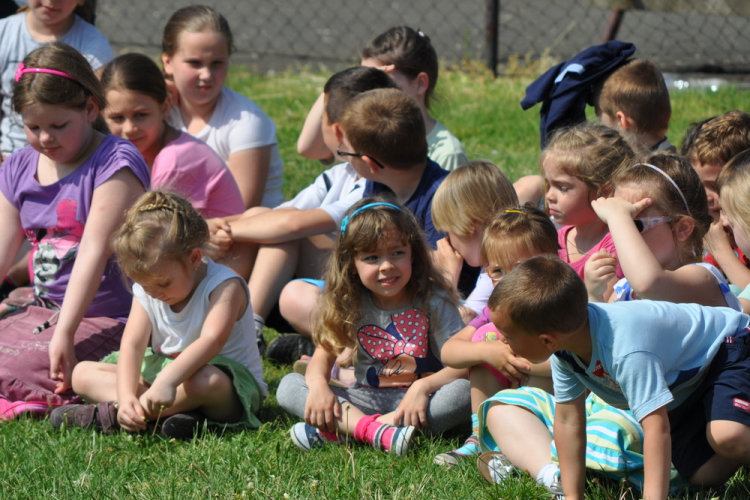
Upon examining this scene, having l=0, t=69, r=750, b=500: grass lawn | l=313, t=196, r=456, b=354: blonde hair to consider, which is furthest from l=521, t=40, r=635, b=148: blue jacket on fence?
l=0, t=69, r=750, b=500: grass lawn

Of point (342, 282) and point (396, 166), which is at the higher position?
point (396, 166)

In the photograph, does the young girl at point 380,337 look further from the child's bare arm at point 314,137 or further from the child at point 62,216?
the child's bare arm at point 314,137

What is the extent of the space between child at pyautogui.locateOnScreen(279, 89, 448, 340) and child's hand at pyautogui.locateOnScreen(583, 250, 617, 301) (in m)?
1.02

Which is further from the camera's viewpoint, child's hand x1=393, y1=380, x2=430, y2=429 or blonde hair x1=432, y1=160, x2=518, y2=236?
blonde hair x1=432, y1=160, x2=518, y2=236

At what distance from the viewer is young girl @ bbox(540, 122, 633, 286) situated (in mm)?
3209

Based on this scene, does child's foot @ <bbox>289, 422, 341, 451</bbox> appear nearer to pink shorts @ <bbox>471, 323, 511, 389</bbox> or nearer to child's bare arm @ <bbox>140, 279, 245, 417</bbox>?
child's bare arm @ <bbox>140, 279, 245, 417</bbox>

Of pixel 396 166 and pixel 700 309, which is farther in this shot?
pixel 396 166

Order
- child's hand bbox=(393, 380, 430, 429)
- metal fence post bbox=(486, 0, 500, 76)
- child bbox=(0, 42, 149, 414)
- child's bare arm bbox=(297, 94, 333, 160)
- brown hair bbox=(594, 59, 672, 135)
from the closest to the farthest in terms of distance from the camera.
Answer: child's hand bbox=(393, 380, 430, 429)
child bbox=(0, 42, 149, 414)
brown hair bbox=(594, 59, 672, 135)
child's bare arm bbox=(297, 94, 333, 160)
metal fence post bbox=(486, 0, 500, 76)

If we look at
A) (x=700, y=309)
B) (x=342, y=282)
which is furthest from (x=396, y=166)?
(x=700, y=309)

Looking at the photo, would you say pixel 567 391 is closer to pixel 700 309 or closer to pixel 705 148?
pixel 700 309

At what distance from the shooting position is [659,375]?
7.32 ft

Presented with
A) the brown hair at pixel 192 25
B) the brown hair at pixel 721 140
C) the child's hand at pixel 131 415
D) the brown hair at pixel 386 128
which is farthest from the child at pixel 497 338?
the brown hair at pixel 192 25

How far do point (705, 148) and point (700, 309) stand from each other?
130 cm

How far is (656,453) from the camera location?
2203 millimetres
